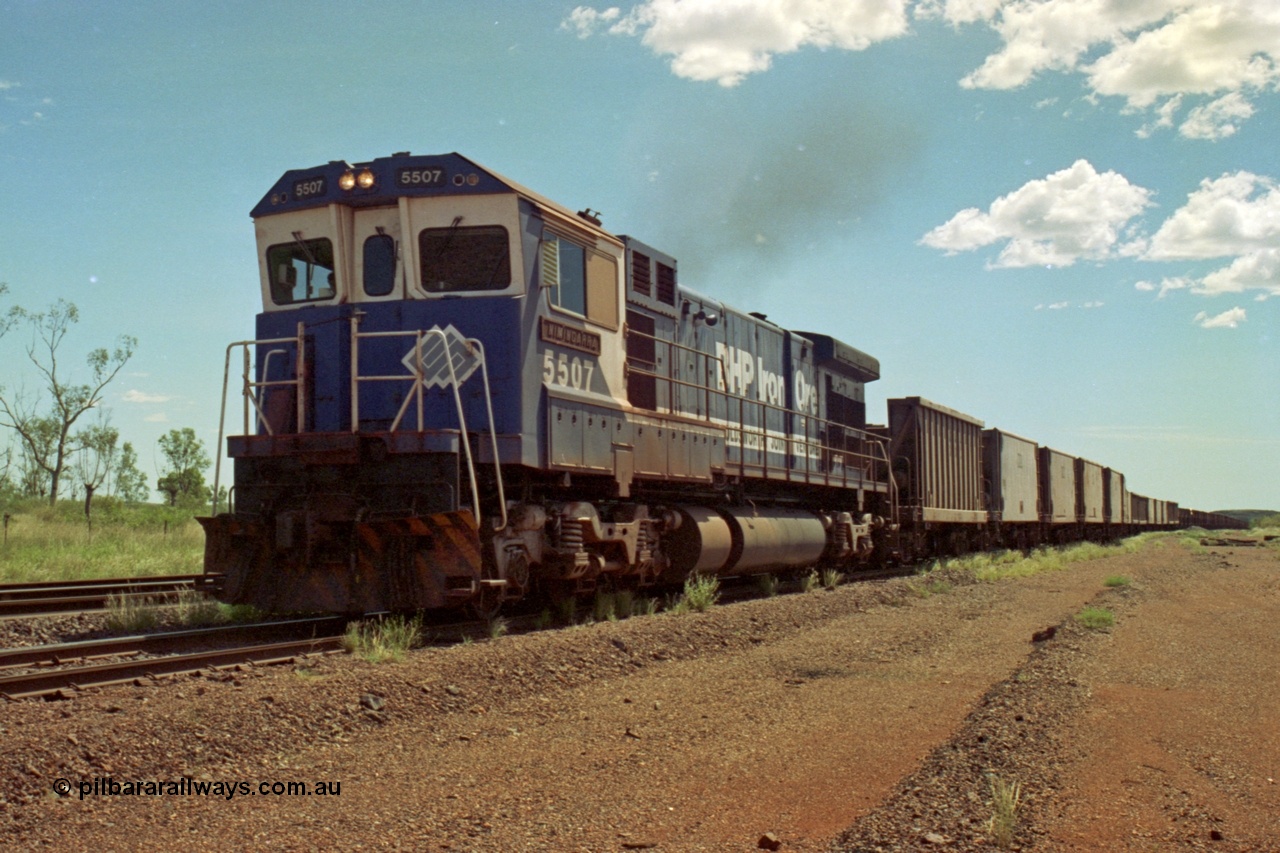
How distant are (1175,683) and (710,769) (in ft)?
13.7

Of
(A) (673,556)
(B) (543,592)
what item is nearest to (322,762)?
(B) (543,592)

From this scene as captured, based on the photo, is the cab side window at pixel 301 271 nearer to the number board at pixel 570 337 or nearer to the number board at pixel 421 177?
the number board at pixel 421 177

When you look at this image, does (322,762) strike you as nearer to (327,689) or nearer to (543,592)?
(327,689)

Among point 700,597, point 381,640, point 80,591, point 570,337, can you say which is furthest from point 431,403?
point 80,591

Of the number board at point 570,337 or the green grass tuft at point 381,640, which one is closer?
the green grass tuft at point 381,640

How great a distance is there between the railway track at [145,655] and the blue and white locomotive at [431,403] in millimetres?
440

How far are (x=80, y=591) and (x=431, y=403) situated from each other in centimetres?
629

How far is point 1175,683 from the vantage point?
7.74m

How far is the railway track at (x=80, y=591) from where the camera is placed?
11.1 meters

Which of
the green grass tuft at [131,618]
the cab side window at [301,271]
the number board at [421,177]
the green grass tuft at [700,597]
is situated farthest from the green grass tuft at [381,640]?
the number board at [421,177]

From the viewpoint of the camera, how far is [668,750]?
18.8 feet

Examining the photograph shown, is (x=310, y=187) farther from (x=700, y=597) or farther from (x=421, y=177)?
(x=700, y=597)

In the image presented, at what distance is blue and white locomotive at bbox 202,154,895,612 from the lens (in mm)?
9180

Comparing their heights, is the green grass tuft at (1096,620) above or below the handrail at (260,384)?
below
